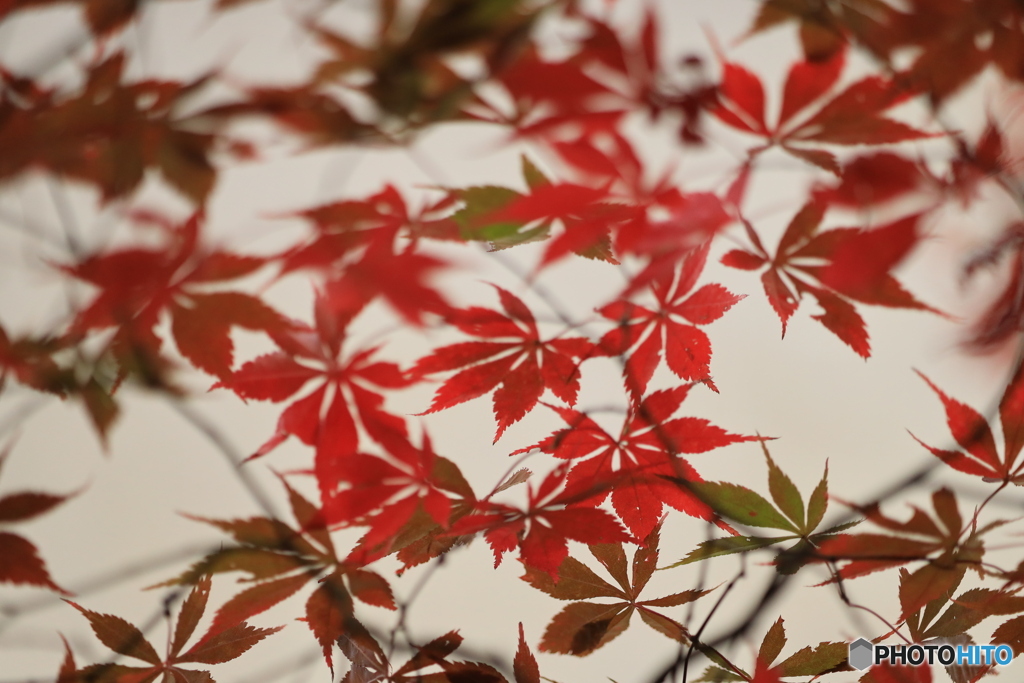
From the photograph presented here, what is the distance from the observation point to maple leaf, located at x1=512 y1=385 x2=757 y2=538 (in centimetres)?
54

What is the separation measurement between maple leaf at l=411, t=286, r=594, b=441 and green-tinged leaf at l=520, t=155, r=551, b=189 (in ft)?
0.32

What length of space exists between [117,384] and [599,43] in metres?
0.47

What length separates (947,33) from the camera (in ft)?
1.45

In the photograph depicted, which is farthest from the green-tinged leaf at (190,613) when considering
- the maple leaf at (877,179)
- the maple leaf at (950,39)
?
the maple leaf at (950,39)

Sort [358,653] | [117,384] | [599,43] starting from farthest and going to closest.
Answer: [358,653], [117,384], [599,43]

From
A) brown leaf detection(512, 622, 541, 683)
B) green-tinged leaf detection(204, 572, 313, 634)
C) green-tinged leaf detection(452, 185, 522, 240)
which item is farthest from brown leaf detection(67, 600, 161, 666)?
green-tinged leaf detection(452, 185, 522, 240)

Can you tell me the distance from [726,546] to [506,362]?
0.27 meters

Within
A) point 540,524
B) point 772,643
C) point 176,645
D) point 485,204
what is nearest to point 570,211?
point 485,204

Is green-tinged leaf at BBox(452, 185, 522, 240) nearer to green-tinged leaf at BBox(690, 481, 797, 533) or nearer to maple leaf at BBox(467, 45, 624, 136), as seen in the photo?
maple leaf at BBox(467, 45, 624, 136)

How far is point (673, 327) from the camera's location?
548mm

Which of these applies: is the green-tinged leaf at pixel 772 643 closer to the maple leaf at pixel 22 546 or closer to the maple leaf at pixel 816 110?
the maple leaf at pixel 816 110

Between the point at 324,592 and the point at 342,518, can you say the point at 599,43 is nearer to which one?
the point at 342,518

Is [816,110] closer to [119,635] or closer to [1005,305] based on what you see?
[1005,305]

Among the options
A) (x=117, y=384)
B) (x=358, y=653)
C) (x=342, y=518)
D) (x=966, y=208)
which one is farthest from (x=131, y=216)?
(x=966, y=208)
